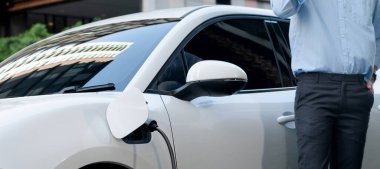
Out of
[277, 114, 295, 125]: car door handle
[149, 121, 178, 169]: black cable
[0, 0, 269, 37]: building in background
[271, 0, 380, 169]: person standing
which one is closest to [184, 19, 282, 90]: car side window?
[277, 114, 295, 125]: car door handle

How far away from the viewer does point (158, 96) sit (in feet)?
8.82

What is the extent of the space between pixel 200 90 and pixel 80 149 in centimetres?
69

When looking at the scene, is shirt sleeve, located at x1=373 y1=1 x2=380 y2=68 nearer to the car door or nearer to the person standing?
the person standing

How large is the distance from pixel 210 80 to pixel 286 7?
50 centimetres

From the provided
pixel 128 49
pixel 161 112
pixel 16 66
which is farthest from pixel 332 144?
pixel 16 66

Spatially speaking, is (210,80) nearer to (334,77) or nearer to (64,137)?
(334,77)

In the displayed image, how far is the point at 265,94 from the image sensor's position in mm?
3285

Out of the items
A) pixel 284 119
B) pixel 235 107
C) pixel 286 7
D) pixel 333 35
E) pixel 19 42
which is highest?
pixel 286 7

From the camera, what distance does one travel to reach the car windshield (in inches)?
108

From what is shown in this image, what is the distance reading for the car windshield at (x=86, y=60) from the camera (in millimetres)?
Result: 2752

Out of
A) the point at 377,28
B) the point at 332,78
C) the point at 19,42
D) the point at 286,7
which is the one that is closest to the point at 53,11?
the point at 19,42

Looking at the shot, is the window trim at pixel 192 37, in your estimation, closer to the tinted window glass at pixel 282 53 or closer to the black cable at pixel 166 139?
the tinted window glass at pixel 282 53

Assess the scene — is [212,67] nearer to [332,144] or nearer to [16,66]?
[332,144]

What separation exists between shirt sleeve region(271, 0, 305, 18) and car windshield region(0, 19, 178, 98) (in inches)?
22.4
